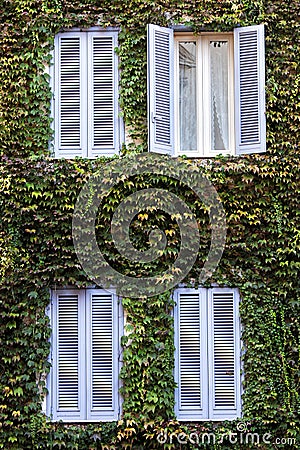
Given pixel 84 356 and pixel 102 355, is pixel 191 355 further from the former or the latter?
pixel 84 356

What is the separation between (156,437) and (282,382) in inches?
67.5

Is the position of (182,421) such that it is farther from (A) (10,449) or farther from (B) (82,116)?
(B) (82,116)

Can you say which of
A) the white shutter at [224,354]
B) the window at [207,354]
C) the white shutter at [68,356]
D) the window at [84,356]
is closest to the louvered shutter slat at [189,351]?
the window at [207,354]

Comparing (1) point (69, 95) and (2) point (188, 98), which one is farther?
(2) point (188, 98)

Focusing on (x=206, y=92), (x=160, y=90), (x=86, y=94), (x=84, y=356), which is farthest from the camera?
(x=206, y=92)

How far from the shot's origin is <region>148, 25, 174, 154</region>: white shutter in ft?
42.1

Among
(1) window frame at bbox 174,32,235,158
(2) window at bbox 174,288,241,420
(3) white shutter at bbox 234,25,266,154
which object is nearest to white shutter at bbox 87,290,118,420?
(2) window at bbox 174,288,241,420

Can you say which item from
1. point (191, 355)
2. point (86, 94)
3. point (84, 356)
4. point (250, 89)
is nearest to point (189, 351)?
point (191, 355)

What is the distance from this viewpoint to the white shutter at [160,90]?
12.8 metres

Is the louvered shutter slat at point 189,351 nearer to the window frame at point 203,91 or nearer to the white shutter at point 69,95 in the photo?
the window frame at point 203,91

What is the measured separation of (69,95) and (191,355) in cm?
374

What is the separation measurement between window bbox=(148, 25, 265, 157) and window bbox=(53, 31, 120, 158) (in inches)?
22.6

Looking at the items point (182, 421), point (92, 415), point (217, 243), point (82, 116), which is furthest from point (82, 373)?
point (82, 116)

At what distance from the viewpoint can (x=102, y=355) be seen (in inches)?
497
